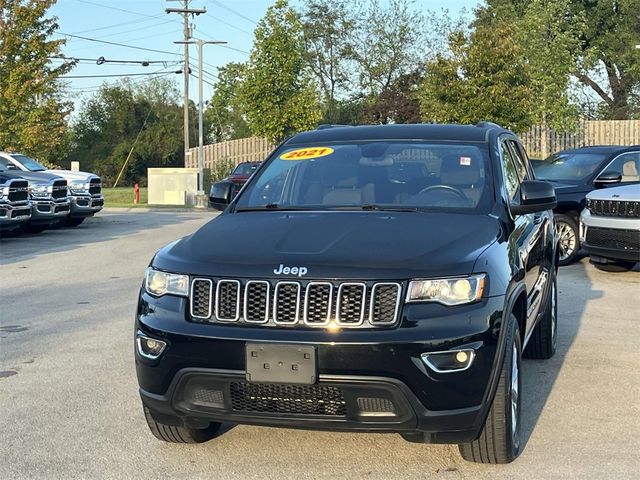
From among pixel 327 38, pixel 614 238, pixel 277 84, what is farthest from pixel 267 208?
pixel 327 38

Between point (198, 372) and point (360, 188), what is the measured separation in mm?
1779

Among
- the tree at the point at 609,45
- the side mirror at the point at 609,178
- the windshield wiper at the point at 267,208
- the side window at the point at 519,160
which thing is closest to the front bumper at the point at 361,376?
the windshield wiper at the point at 267,208

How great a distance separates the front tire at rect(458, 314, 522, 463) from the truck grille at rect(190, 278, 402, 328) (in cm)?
69

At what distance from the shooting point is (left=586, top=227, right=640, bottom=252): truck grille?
37.2 ft

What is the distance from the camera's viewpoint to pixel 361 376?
3.86m

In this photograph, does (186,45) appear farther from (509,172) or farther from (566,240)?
(509,172)

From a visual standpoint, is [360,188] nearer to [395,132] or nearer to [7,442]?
[395,132]

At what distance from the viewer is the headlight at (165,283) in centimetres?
427

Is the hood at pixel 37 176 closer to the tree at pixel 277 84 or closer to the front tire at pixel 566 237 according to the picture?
the front tire at pixel 566 237

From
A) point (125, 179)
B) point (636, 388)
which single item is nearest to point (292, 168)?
point (636, 388)

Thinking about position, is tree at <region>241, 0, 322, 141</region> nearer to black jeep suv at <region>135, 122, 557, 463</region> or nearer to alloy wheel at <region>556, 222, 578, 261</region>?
alloy wheel at <region>556, 222, 578, 261</region>

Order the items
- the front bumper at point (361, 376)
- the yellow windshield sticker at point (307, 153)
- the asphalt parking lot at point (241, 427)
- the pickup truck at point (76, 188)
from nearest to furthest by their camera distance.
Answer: the front bumper at point (361, 376) < the asphalt parking lot at point (241, 427) < the yellow windshield sticker at point (307, 153) < the pickup truck at point (76, 188)

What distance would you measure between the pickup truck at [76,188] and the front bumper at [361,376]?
17300 mm

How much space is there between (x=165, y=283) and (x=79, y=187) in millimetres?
17977
